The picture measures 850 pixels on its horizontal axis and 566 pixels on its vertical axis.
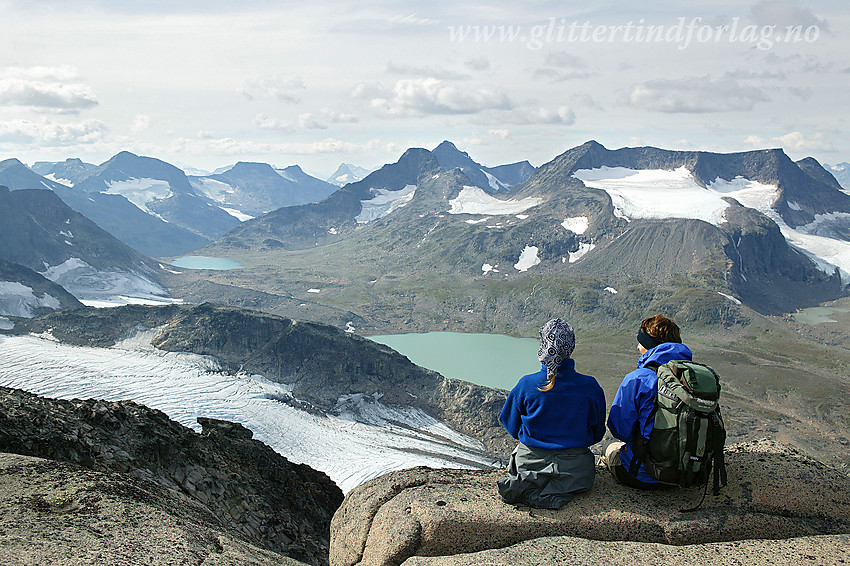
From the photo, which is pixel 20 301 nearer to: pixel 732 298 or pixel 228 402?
pixel 228 402

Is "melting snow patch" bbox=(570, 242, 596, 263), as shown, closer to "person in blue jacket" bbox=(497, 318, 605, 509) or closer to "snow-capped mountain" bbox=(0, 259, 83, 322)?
"snow-capped mountain" bbox=(0, 259, 83, 322)

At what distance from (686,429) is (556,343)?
2.05 meters

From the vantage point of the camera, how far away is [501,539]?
8258mm

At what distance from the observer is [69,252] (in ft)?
511

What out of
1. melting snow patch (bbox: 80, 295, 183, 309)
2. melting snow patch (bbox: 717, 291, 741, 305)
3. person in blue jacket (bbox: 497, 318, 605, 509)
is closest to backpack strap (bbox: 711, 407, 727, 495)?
person in blue jacket (bbox: 497, 318, 605, 509)

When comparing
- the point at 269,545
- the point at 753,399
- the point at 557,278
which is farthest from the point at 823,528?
the point at 557,278

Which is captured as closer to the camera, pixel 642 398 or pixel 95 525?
pixel 642 398

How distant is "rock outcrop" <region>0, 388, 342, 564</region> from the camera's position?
15570 millimetres

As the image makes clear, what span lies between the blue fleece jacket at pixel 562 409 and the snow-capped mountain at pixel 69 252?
474 feet

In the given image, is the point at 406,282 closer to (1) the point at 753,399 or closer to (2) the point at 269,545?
(1) the point at 753,399

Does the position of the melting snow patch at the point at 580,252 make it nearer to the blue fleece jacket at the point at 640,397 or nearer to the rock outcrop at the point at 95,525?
the rock outcrop at the point at 95,525

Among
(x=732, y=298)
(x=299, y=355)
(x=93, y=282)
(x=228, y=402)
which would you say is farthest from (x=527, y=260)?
(x=228, y=402)

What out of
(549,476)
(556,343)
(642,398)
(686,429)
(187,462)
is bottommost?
(187,462)

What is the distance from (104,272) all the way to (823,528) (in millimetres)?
168460
